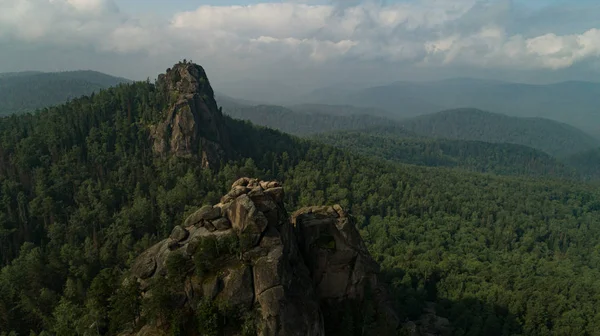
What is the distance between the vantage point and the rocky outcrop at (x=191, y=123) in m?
116

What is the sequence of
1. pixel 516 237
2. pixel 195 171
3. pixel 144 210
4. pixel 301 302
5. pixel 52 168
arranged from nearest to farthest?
pixel 301 302
pixel 144 210
pixel 52 168
pixel 195 171
pixel 516 237

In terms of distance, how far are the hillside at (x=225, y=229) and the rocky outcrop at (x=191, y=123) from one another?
50 centimetres

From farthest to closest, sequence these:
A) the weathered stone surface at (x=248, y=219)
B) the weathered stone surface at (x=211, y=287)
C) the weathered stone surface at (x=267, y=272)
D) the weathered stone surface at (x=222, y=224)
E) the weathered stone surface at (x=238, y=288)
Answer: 1. the weathered stone surface at (x=222, y=224)
2. the weathered stone surface at (x=248, y=219)
3. the weathered stone surface at (x=211, y=287)
4. the weathered stone surface at (x=267, y=272)
5. the weathered stone surface at (x=238, y=288)

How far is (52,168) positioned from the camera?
102125mm

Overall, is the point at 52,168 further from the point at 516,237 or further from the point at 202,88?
the point at 516,237

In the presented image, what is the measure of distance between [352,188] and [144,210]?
284ft

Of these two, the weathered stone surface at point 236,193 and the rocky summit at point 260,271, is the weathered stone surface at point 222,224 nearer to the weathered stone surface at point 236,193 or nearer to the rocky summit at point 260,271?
the rocky summit at point 260,271

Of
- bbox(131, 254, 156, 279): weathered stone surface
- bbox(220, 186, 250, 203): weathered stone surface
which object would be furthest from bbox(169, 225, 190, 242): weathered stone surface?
bbox(220, 186, 250, 203): weathered stone surface

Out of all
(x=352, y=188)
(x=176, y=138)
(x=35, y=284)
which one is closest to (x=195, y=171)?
(x=176, y=138)

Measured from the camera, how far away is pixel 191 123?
115938 millimetres

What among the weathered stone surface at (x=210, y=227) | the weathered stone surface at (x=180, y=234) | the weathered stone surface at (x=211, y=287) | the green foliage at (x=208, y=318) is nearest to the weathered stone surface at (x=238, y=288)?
the weathered stone surface at (x=211, y=287)

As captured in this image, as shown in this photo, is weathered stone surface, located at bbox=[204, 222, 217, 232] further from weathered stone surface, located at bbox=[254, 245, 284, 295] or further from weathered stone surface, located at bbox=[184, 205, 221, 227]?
weathered stone surface, located at bbox=[254, 245, 284, 295]

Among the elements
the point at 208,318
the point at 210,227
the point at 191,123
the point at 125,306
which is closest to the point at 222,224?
the point at 210,227

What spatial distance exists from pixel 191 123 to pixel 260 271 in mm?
86757
